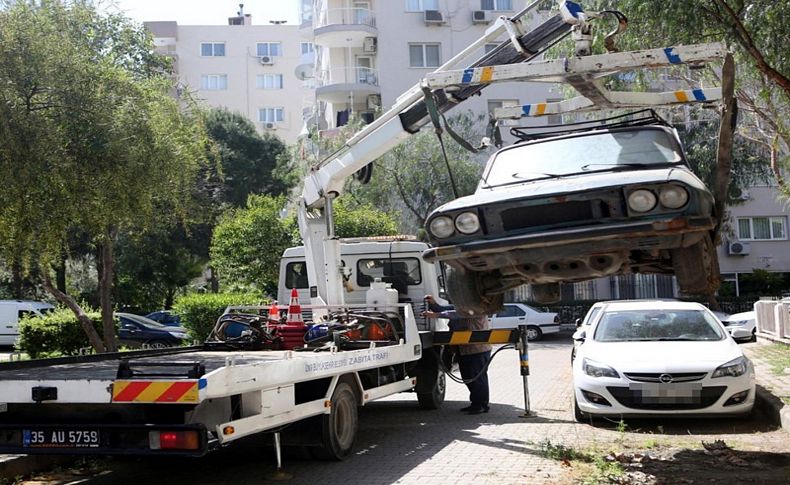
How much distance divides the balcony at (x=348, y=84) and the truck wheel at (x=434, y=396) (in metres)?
29.5

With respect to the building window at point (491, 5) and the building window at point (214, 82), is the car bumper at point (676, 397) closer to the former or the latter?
the building window at point (491, 5)

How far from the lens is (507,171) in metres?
8.47

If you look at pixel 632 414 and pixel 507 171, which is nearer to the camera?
pixel 507 171

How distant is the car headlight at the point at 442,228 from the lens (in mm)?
7512

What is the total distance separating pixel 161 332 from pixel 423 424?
18.7 metres

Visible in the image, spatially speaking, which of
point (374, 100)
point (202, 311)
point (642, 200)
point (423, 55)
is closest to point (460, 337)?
point (642, 200)

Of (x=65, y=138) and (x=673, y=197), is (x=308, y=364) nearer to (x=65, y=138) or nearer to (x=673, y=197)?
(x=673, y=197)

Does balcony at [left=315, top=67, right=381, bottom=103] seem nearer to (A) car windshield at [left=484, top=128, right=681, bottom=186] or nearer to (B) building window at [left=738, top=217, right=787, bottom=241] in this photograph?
(B) building window at [left=738, top=217, right=787, bottom=241]

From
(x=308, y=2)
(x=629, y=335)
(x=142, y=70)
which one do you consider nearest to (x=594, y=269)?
(x=629, y=335)

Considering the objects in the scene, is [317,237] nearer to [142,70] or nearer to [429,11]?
[142,70]

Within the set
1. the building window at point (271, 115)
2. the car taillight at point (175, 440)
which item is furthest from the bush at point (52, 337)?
the building window at point (271, 115)

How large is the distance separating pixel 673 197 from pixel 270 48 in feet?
194

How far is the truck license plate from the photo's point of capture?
264 inches

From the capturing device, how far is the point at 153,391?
6441 millimetres
